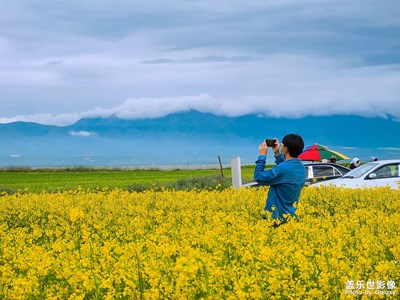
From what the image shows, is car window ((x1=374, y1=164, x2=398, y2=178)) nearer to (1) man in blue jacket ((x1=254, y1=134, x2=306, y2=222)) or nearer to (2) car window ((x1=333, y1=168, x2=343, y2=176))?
(2) car window ((x1=333, y1=168, x2=343, y2=176))

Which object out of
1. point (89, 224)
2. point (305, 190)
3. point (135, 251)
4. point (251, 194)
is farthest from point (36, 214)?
point (135, 251)

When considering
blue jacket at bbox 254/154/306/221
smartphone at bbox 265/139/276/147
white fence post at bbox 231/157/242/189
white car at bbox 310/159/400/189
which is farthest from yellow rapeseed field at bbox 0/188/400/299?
white fence post at bbox 231/157/242/189

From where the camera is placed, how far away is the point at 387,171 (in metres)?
20.8

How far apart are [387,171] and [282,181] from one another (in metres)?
14.0

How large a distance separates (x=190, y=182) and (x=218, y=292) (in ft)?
66.8

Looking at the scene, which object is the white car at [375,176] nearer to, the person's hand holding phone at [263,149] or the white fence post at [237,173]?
the white fence post at [237,173]

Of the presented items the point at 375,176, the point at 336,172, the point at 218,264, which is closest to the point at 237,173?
the point at 375,176

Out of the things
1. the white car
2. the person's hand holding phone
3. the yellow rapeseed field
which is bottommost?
the yellow rapeseed field

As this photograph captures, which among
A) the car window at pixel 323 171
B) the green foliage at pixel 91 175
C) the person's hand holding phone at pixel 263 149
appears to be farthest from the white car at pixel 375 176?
the green foliage at pixel 91 175

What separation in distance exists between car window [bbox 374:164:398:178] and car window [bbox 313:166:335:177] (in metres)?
3.40

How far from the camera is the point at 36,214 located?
1239 centimetres

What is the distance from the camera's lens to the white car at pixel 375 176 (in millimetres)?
19953

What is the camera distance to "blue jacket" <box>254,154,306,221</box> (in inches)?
308

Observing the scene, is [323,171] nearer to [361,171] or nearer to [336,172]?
[336,172]
